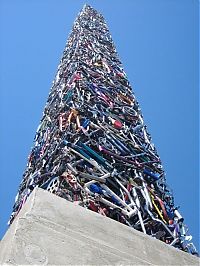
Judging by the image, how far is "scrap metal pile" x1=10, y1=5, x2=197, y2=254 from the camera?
3.55m

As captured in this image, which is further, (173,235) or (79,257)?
(173,235)

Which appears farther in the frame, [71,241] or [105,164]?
[105,164]

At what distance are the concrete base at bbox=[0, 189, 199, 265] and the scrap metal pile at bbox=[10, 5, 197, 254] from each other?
673 mm

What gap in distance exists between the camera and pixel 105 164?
4.17 meters

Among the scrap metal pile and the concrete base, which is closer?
the concrete base

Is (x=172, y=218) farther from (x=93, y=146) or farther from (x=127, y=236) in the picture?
(x=127, y=236)

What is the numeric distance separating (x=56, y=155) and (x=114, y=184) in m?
0.69

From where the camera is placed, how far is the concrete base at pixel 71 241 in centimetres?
209

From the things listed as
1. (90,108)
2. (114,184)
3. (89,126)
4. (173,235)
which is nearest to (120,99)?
(90,108)

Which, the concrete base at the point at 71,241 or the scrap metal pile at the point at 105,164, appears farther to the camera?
the scrap metal pile at the point at 105,164

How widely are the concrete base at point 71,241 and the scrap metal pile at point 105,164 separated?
673 millimetres

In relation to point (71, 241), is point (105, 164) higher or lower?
higher

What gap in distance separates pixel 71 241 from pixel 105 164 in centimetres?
194

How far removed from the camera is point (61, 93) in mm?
6812
